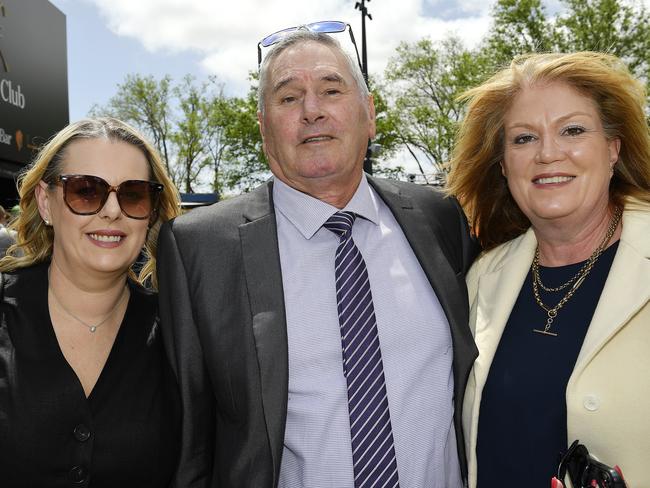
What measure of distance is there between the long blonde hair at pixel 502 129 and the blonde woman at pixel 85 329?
1.61 metres

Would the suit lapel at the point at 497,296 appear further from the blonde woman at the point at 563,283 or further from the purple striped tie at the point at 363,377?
the purple striped tie at the point at 363,377

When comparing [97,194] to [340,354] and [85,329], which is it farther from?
[340,354]

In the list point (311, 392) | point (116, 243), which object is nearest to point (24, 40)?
point (116, 243)

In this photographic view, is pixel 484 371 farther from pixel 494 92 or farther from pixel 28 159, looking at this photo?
pixel 28 159

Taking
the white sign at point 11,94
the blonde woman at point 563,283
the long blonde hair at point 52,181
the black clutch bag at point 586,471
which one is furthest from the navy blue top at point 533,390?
the white sign at point 11,94

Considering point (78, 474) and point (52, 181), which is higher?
point (52, 181)

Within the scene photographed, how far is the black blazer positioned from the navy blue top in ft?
0.45

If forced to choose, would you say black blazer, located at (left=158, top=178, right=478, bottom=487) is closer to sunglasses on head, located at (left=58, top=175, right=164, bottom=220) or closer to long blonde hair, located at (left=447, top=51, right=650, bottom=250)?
sunglasses on head, located at (left=58, top=175, right=164, bottom=220)

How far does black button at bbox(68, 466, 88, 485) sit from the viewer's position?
226 centimetres

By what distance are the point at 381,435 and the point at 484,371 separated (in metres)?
0.57

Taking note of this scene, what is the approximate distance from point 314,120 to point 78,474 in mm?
1829

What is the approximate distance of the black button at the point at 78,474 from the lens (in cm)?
226

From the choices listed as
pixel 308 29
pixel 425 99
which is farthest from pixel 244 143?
pixel 308 29

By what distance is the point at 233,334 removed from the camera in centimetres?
238
